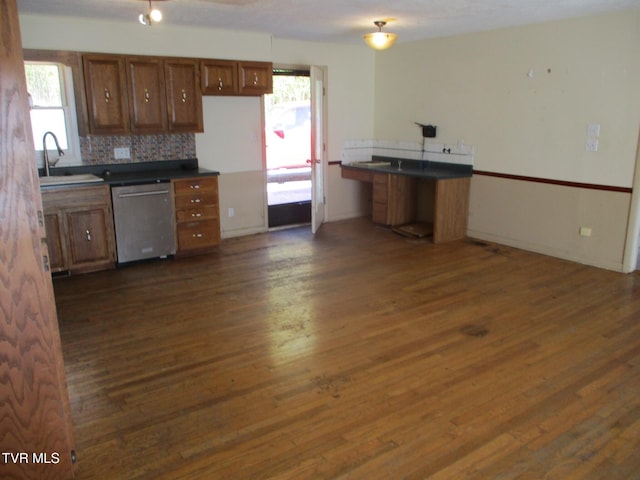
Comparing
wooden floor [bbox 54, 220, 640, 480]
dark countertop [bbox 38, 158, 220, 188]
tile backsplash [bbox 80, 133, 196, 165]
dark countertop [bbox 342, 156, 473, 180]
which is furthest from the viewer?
dark countertop [bbox 342, 156, 473, 180]

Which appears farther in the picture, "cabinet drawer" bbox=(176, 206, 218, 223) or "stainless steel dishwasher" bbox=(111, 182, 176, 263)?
"cabinet drawer" bbox=(176, 206, 218, 223)

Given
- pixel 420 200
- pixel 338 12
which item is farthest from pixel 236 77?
pixel 420 200

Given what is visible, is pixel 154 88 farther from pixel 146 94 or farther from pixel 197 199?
pixel 197 199

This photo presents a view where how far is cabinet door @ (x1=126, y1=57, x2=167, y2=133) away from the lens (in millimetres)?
5332

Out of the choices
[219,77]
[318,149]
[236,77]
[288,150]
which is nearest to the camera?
[219,77]

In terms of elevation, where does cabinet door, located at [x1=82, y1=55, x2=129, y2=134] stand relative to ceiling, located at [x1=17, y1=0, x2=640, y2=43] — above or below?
below

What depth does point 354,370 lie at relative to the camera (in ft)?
10.6

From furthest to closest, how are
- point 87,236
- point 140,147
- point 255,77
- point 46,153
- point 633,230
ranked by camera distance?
point 255,77
point 140,147
point 46,153
point 87,236
point 633,230

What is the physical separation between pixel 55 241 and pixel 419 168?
4504mm

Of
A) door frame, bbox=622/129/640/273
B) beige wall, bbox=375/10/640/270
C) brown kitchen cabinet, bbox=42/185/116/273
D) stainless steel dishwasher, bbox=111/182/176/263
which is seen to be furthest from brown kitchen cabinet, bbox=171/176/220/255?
door frame, bbox=622/129/640/273

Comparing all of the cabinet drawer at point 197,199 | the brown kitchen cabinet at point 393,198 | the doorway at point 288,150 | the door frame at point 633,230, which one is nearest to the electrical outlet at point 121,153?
the cabinet drawer at point 197,199

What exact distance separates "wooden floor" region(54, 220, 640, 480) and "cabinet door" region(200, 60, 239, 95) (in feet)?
6.72

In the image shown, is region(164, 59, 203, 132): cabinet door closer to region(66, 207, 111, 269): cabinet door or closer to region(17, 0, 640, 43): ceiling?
region(17, 0, 640, 43): ceiling

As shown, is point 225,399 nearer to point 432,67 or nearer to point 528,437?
point 528,437
